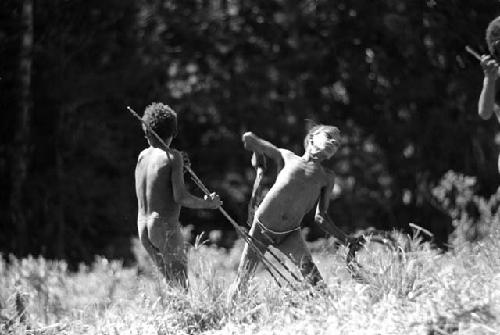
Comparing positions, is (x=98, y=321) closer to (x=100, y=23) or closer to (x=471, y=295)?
(x=471, y=295)

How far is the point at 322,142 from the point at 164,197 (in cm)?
90

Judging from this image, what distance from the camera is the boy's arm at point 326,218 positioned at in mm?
5039

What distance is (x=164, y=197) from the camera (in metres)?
5.15

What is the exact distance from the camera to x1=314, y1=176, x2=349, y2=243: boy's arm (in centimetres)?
504

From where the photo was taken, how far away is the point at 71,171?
11953 mm

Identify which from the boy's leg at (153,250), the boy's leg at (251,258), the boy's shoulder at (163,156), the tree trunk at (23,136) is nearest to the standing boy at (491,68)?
the boy's leg at (251,258)

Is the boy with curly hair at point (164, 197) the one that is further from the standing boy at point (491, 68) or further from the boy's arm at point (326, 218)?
the standing boy at point (491, 68)

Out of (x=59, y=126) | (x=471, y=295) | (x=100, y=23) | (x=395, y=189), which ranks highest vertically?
(x=471, y=295)

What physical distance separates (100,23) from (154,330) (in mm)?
7969

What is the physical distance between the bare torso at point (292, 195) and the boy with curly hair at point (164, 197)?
0.92ft

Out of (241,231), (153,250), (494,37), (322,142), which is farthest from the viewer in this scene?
(153,250)

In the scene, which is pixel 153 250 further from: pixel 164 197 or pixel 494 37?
pixel 494 37

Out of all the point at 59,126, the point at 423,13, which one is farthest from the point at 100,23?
the point at 423,13

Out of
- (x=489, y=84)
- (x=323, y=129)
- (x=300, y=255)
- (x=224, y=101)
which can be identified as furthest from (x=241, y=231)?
(x=224, y=101)
